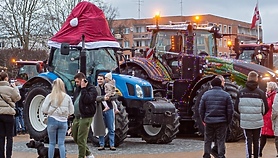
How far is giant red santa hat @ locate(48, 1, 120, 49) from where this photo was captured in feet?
50.9

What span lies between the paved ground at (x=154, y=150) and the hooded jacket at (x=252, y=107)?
5.01 ft

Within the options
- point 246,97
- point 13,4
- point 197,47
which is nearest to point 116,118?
point 246,97

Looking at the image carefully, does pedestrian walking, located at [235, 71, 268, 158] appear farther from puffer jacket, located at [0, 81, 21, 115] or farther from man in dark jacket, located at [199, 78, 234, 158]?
puffer jacket, located at [0, 81, 21, 115]

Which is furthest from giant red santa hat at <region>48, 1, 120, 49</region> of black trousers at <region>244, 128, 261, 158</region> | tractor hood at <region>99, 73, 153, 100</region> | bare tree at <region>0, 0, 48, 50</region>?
bare tree at <region>0, 0, 48, 50</region>

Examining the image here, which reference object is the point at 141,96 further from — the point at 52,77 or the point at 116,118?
the point at 52,77

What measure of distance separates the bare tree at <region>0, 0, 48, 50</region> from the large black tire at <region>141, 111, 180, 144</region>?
34.4 m

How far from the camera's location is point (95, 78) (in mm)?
15219

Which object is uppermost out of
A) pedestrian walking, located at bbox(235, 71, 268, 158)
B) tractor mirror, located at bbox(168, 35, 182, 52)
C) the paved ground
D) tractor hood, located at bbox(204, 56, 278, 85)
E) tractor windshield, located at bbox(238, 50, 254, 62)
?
tractor mirror, located at bbox(168, 35, 182, 52)

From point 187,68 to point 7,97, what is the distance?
7.45 meters

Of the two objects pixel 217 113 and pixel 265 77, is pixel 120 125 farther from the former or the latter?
pixel 265 77

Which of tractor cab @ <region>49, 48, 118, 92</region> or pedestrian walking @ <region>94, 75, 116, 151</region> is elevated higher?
tractor cab @ <region>49, 48, 118, 92</region>

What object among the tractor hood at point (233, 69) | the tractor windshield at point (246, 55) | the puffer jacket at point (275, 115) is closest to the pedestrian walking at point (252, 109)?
the puffer jacket at point (275, 115)

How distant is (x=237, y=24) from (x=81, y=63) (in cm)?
8985

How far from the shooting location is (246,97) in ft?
39.1
